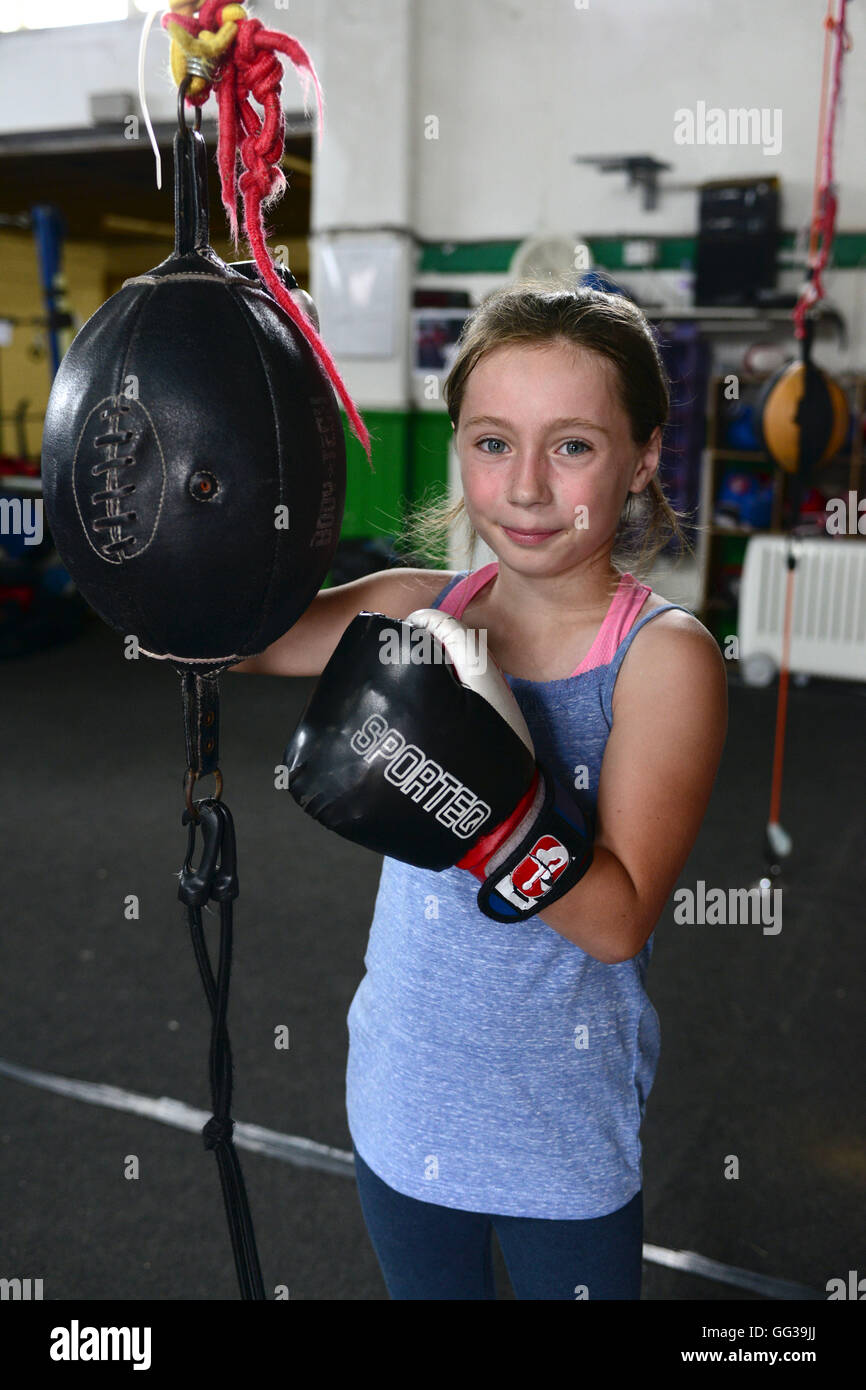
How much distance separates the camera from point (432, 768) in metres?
0.70

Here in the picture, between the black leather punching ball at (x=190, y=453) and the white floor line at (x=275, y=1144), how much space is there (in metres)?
1.30

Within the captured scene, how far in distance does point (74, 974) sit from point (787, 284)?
4531mm

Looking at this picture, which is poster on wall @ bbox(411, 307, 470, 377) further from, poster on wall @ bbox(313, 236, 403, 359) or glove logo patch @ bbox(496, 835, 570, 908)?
glove logo patch @ bbox(496, 835, 570, 908)

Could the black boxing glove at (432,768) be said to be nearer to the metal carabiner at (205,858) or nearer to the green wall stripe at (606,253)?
the metal carabiner at (205,858)

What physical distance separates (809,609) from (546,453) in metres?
4.53

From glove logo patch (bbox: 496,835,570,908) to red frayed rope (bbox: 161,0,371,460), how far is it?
39cm

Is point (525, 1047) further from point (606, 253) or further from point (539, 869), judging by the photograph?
point (606, 253)

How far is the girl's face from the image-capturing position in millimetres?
780

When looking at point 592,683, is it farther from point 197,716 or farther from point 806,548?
point 806,548

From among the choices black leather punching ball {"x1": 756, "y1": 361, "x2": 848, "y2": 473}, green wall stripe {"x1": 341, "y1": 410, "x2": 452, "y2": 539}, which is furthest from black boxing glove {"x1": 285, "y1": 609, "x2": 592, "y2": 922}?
green wall stripe {"x1": 341, "y1": 410, "x2": 452, "y2": 539}

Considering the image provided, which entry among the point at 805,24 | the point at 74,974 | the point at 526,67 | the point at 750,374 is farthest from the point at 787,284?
the point at 74,974

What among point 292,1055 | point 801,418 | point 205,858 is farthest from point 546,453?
point 801,418

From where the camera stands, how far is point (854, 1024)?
88.9 inches

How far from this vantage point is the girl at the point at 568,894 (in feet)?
2.56
